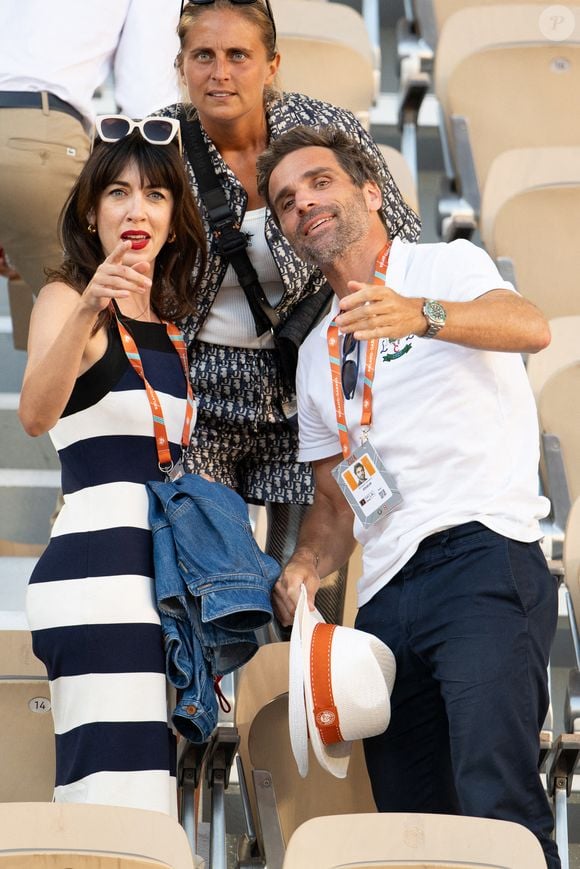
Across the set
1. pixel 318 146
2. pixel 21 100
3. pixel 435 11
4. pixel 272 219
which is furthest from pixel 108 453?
pixel 435 11

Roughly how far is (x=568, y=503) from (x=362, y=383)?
0.93 m

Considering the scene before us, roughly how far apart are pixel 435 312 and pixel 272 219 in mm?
562

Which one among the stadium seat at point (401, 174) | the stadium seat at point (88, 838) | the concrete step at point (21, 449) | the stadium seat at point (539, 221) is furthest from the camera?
the concrete step at point (21, 449)

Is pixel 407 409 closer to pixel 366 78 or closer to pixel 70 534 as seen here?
pixel 70 534

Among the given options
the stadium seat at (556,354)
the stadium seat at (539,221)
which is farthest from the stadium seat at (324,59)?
the stadium seat at (556,354)

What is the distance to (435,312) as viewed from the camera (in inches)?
73.7

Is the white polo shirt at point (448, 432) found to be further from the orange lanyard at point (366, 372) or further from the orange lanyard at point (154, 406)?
the orange lanyard at point (154, 406)

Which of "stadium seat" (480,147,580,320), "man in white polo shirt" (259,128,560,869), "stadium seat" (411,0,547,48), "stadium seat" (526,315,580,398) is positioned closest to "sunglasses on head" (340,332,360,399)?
"man in white polo shirt" (259,128,560,869)

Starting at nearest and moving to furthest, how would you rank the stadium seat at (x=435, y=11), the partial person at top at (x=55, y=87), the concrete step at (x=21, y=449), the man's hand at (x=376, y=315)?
1. the man's hand at (x=376, y=315)
2. the partial person at top at (x=55, y=87)
3. the concrete step at (x=21, y=449)
4. the stadium seat at (x=435, y=11)

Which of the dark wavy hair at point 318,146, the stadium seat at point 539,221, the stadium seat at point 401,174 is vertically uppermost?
the dark wavy hair at point 318,146

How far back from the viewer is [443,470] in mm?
1982

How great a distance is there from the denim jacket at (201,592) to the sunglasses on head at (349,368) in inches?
12.1

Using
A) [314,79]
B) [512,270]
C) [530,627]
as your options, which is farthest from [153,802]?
[314,79]

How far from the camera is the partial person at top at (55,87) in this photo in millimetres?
2721
